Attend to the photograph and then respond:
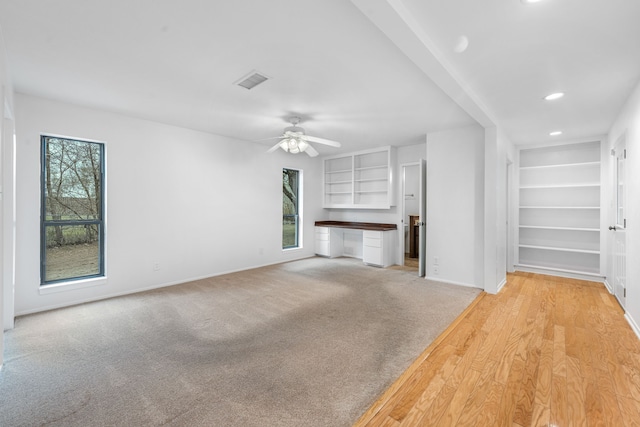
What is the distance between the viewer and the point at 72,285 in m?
3.58

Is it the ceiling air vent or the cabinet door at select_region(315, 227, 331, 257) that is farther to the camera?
the cabinet door at select_region(315, 227, 331, 257)

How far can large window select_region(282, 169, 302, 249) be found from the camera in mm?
6504

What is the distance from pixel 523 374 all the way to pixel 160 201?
186 inches

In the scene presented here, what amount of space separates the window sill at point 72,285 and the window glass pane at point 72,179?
0.82 m

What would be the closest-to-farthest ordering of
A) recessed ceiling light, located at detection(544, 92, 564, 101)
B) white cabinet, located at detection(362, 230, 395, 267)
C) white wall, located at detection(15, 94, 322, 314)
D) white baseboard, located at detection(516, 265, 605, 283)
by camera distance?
recessed ceiling light, located at detection(544, 92, 564, 101)
white wall, located at detection(15, 94, 322, 314)
white baseboard, located at detection(516, 265, 605, 283)
white cabinet, located at detection(362, 230, 395, 267)

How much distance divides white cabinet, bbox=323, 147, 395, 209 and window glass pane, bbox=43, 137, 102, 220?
4570 mm

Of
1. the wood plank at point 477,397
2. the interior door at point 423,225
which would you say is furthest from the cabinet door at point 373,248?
the wood plank at point 477,397

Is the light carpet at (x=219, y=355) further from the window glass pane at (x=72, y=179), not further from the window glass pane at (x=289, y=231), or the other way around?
the window glass pane at (x=289, y=231)

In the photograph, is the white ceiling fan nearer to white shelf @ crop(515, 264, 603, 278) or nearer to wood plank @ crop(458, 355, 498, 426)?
wood plank @ crop(458, 355, 498, 426)

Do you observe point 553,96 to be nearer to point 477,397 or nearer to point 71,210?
point 477,397

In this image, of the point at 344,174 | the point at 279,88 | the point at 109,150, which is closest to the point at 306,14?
the point at 279,88

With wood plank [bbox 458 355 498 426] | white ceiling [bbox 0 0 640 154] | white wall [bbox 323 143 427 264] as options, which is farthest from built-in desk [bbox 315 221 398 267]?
wood plank [bbox 458 355 498 426]

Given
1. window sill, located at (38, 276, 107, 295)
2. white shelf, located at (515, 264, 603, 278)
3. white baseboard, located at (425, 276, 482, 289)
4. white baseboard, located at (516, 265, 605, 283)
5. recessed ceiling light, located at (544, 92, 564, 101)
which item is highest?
recessed ceiling light, located at (544, 92, 564, 101)

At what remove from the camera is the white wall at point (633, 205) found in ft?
8.93
